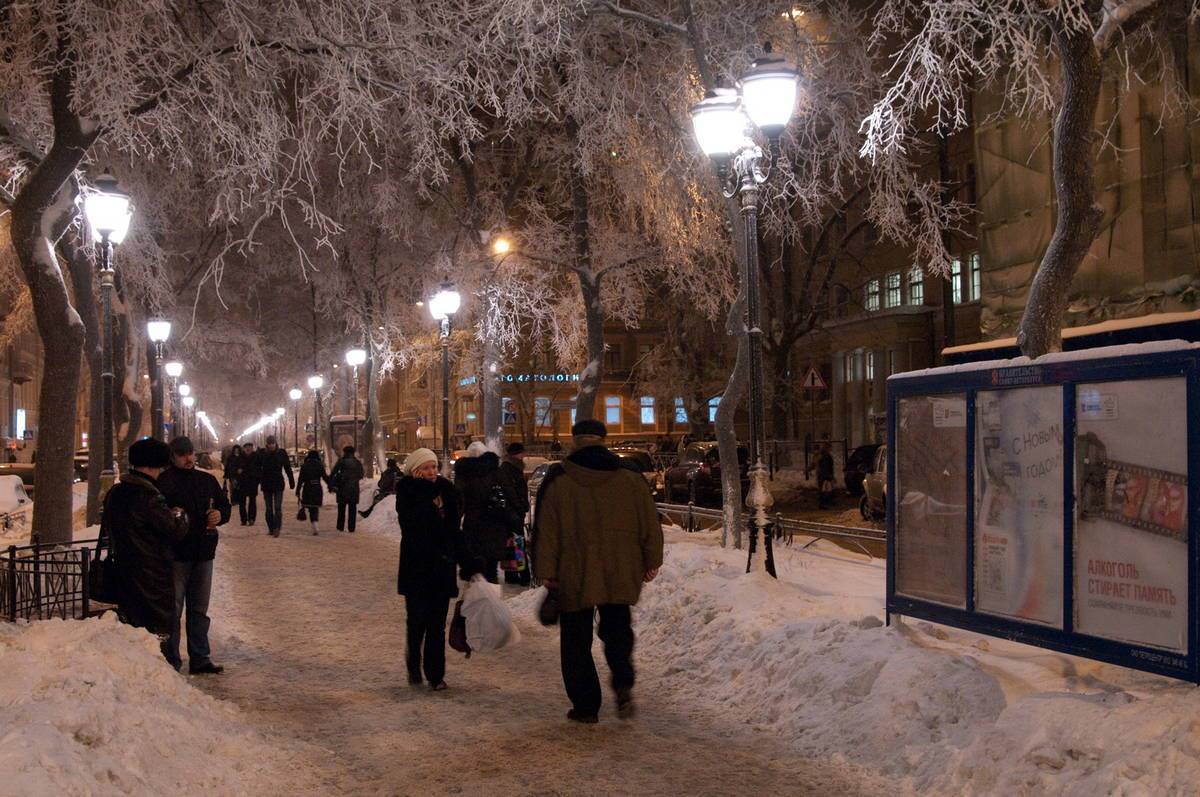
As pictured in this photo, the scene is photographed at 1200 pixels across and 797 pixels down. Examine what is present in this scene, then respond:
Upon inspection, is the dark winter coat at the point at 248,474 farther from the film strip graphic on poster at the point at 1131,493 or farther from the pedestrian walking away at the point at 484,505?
the film strip graphic on poster at the point at 1131,493

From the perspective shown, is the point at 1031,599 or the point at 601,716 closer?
the point at 1031,599

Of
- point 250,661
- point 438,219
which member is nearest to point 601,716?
point 250,661

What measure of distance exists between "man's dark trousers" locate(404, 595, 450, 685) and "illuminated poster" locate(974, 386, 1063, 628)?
3.99 m

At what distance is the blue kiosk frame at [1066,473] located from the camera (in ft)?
20.2

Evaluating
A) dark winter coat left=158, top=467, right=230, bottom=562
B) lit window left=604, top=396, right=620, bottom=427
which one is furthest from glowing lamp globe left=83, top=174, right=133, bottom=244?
lit window left=604, top=396, right=620, bottom=427

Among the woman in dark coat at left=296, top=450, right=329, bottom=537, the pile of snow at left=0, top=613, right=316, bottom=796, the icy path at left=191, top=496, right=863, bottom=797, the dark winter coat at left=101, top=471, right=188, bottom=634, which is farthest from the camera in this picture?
the woman in dark coat at left=296, top=450, right=329, bottom=537

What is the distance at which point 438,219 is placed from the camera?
32.0 metres

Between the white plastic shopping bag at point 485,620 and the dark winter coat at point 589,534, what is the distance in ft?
5.18

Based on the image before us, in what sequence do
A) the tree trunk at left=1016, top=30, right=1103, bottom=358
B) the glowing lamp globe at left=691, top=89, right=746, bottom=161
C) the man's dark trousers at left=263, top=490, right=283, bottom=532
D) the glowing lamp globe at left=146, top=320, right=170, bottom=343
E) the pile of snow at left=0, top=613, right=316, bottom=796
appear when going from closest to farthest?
the pile of snow at left=0, top=613, right=316, bottom=796, the tree trunk at left=1016, top=30, right=1103, bottom=358, the glowing lamp globe at left=691, top=89, right=746, bottom=161, the man's dark trousers at left=263, top=490, right=283, bottom=532, the glowing lamp globe at left=146, top=320, right=170, bottom=343

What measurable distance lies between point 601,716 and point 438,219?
2570 centimetres

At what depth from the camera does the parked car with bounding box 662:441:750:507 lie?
1233 inches

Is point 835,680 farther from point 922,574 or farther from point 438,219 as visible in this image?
point 438,219

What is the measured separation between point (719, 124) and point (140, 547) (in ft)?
23.3

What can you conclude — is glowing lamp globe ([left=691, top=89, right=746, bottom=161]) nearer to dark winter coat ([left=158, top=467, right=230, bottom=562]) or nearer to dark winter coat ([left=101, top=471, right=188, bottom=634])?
dark winter coat ([left=158, top=467, right=230, bottom=562])
